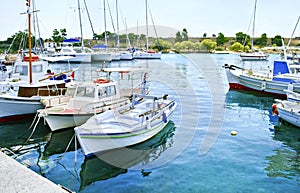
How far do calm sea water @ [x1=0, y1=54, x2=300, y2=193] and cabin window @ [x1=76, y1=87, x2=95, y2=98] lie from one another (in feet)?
5.94

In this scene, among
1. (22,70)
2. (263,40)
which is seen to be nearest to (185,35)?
(263,40)

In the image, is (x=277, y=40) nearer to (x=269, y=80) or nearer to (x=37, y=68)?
(x=269, y=80)

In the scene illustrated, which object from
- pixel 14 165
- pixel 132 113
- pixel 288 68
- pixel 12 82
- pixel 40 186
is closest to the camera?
pixel 40 186

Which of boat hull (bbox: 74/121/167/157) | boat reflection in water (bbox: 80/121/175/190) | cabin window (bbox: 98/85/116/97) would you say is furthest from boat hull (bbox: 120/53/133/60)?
boat hull (bbox: 74/121/167/157)

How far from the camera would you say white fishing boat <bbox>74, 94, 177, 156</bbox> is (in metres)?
11.1

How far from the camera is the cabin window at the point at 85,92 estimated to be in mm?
14888

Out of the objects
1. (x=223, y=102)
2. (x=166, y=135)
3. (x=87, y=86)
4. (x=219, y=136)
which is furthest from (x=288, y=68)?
(x=87, y=86)

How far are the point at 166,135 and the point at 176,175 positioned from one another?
438 cm

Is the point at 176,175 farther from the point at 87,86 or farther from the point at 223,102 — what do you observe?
the point at 223,102

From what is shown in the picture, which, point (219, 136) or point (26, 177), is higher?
point (26, 177)

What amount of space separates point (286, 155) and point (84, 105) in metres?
9.02

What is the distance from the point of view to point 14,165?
6.86 metres

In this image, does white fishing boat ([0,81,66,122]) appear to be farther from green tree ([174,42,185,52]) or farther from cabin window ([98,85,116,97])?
green tree ([174,42,185,52])

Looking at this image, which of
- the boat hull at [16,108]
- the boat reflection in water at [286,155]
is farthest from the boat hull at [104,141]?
the boat hull at [16,108]
